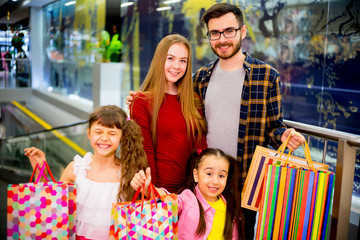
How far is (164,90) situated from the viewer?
237cm

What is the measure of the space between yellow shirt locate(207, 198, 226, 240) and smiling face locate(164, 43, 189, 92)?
2.57 ft

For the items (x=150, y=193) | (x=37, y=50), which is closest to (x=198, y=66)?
(x=150, y=193)

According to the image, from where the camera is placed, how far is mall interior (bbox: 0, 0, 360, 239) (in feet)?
14.3

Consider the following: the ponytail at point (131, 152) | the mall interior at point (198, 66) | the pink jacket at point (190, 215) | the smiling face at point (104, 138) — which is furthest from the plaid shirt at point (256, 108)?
the smiling face at point (104, 138)

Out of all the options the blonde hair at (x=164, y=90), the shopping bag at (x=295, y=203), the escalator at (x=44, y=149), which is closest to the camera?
the shopping bag at (x=295, y=203)

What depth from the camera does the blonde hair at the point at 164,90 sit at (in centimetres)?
232

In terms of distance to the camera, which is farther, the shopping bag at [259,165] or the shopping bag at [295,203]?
the shopping bag at [259,165]

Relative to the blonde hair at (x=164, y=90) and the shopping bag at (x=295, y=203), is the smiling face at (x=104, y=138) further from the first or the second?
the shopping bag at (x=295, y=203)

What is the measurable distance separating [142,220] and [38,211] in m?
0.52

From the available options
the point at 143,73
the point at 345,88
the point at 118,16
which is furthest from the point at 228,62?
the point at 118,16

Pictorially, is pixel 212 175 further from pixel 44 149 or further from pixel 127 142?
pixel 44 149

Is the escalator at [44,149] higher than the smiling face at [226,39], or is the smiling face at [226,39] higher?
the smiling face at [226,39]

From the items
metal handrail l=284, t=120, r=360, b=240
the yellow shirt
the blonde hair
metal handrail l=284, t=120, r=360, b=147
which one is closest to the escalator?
the blonde hair

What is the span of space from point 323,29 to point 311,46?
261 millimetres
